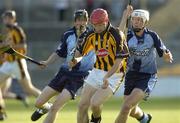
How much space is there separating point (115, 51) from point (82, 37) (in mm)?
1253

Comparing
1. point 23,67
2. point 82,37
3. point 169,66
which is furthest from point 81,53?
point 169,66

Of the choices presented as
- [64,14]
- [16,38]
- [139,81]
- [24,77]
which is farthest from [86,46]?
[64,14]

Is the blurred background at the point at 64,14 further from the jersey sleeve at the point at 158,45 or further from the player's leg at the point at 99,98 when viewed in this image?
the player's leg at the point at 99,98

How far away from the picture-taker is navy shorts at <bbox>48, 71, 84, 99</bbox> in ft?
57.1

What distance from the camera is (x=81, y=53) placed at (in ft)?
55.1

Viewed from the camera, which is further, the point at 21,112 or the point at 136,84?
the point at 21,112

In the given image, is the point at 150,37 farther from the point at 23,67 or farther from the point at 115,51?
the point at 23,67

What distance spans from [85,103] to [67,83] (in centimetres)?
117

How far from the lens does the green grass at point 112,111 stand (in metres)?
21.6

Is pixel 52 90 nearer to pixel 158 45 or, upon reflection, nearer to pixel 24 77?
pixel 158 45

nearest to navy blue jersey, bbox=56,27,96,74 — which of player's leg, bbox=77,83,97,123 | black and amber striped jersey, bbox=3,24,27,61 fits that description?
player's leg, bbox=77,83,97,123

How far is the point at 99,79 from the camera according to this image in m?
16.5

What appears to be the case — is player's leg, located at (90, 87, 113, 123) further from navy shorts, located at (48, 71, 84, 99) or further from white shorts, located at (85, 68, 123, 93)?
navy shorts, located at (48, 71, 84, 99)

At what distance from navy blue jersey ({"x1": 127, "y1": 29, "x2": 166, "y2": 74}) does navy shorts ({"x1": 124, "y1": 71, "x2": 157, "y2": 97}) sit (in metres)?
0.09
